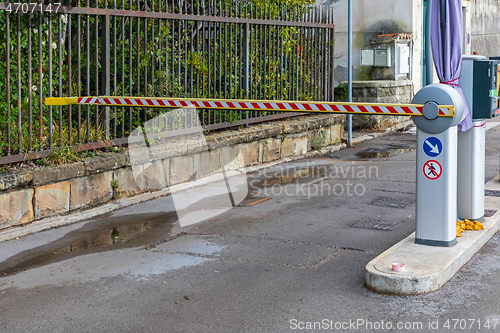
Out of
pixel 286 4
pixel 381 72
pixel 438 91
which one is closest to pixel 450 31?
pixel 438 91

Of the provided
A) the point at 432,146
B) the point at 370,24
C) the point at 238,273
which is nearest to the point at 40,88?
the point at 238,273

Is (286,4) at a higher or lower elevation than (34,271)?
higher

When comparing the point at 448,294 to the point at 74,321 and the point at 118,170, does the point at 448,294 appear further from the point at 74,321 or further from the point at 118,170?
the point at 118,170

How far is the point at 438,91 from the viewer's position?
5.16 meters

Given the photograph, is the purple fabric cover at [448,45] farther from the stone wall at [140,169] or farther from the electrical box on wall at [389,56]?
the electrical box on wall at [389,56]

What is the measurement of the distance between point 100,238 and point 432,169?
322 centimetres

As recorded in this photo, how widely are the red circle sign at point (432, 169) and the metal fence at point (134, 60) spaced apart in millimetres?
4090

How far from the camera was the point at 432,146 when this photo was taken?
5238mm

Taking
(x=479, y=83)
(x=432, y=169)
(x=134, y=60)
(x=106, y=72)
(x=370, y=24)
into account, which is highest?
(x=370, y=24)

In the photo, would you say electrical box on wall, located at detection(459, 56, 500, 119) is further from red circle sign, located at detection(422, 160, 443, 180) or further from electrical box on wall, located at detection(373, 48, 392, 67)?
electrical box on wall, located at detection(373, 48, 392, 67)

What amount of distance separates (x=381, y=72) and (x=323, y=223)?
9.08 m

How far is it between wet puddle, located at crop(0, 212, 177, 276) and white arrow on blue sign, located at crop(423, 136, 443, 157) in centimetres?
267

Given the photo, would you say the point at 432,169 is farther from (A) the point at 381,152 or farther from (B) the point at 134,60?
(A) the point at 381,152

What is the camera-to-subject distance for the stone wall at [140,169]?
662 cm
